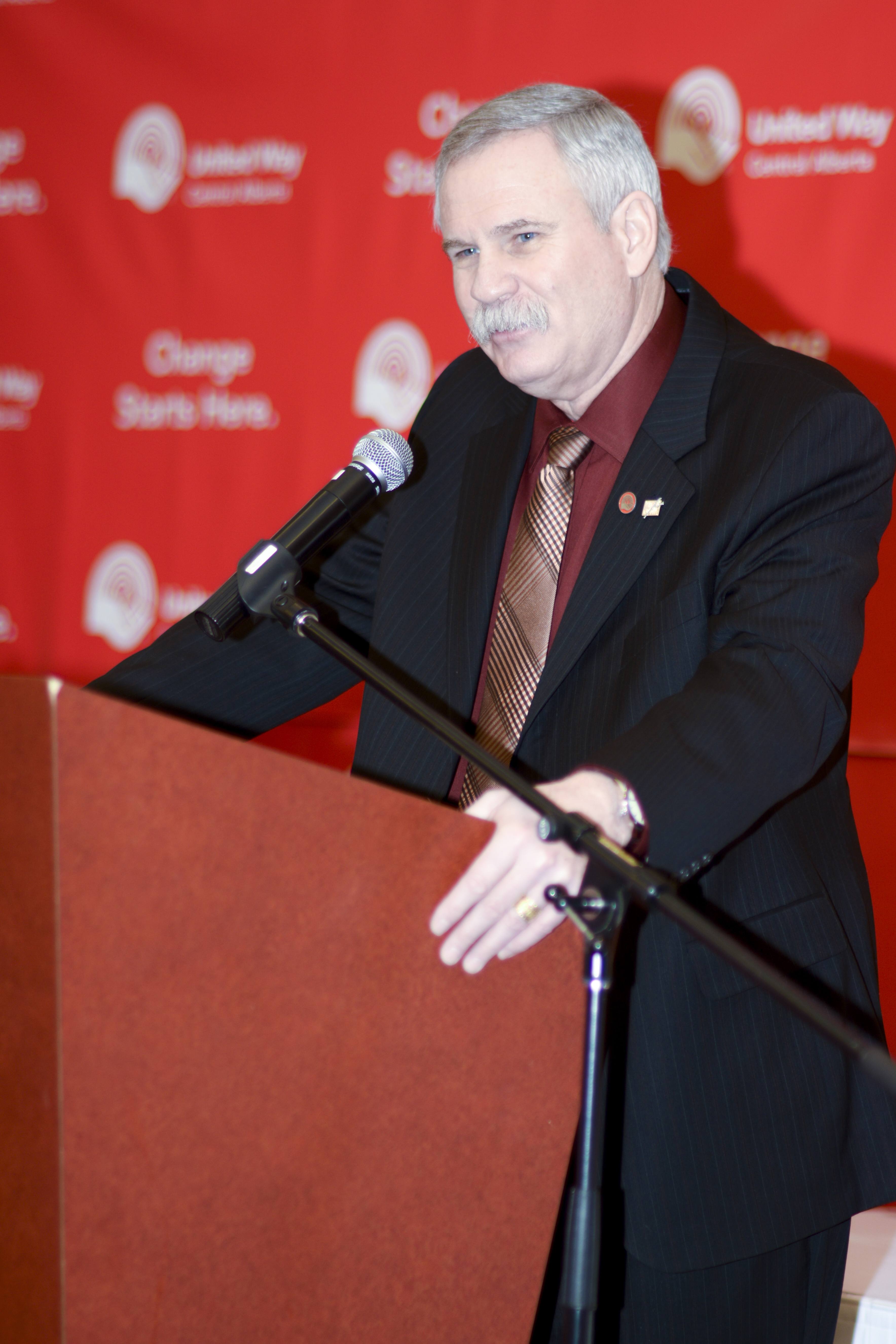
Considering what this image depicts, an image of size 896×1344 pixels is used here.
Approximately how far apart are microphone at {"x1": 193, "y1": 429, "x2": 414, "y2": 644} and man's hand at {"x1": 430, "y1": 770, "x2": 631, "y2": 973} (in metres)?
0.27

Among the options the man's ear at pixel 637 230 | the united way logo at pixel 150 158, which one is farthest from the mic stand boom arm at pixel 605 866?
the united way logo at pixel 150 158

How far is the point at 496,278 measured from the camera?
1434 millimetres

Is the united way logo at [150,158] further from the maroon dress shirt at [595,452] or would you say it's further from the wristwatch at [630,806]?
the wristwatch at [630,806]

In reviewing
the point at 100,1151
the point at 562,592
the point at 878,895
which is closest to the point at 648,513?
the point at 562,592

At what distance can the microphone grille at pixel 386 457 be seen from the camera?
44.4 inches

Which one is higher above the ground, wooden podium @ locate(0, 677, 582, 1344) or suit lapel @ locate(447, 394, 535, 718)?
suit lapel @ locate(447, 394, 535, 718)

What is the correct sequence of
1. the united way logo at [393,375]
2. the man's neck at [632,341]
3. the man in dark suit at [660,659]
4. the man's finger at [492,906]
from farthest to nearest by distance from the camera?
the united way logo at [393,375]
the man's neck at [632,341]
the man in dark suit at [660,659]
the man's finger at [492,906]

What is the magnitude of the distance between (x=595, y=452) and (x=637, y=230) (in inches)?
11.3

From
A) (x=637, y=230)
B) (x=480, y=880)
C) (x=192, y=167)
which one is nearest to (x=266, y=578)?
(x=480, y=880)

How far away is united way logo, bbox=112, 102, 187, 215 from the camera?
299 cm

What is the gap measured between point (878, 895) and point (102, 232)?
2403 mm

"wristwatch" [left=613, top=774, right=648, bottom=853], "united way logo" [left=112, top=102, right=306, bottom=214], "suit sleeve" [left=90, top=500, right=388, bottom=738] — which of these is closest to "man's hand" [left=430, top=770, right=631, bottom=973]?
"wristwatch" [left=613, top=774, right=648, bottom=853]

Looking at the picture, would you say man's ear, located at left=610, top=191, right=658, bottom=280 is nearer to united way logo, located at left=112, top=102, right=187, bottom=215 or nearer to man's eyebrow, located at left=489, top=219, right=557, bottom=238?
man's eyebrow, located at left=489, top=219, right=557, bottom=238

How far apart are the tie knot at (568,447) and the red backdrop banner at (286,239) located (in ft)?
3.58
